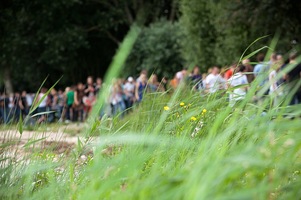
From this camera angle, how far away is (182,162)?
3363 millimetres

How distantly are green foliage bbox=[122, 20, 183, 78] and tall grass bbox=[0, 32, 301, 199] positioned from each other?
3029cm

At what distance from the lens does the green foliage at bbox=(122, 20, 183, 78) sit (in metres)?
34.9

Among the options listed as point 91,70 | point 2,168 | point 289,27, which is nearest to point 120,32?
point 91,70

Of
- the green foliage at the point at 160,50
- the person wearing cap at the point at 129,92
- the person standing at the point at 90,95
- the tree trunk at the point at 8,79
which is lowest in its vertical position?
the tree trunk at the point at 8,79

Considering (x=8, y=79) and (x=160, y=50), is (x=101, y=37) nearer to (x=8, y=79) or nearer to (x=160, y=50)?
(x=8, y=79)

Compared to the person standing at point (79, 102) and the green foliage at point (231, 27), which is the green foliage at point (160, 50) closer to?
the green foliage at point (231, 27)

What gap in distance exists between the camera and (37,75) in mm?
39094

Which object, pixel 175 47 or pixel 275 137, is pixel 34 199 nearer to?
pixel 275 137

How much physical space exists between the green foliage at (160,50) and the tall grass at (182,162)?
30.3 metres

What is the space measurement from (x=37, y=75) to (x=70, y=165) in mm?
35843

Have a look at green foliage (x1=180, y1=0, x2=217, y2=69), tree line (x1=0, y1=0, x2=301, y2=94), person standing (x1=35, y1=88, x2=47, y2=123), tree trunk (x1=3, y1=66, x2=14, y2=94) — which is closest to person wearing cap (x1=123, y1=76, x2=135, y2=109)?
person standing (x1=35, y1=88, x2=47, y2=123)

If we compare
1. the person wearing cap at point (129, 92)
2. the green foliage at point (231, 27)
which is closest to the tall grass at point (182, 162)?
the person wearing cap at point (129, 92)

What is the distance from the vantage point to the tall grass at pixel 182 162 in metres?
2.50

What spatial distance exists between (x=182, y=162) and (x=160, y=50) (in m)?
31.9
